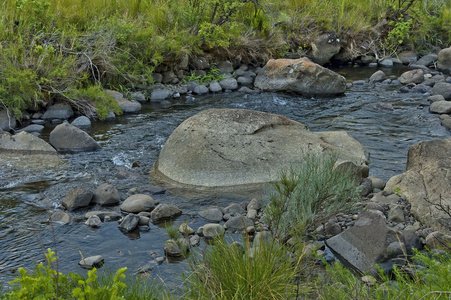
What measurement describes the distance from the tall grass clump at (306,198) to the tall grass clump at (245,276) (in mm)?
1071

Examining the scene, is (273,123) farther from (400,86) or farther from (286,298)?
(400,86)

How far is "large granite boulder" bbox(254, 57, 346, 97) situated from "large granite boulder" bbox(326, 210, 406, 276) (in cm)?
634

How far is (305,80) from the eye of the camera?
10.9 meters

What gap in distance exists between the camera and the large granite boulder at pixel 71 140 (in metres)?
7.51

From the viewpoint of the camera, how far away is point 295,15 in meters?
13.8

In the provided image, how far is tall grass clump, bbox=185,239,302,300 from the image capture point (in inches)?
119

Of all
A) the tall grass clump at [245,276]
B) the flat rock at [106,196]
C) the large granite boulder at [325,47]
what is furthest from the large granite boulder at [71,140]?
the large granite boulder at [325,47]

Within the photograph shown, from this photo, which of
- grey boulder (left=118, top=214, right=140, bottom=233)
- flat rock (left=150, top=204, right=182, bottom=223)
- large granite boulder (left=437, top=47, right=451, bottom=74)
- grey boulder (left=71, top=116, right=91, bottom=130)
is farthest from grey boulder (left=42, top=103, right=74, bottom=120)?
large granite boulder (left=437, top=47, right=451, bottom=74)

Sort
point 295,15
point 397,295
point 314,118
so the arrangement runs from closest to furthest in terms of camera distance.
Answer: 1. point 397,295
2. point 314,118
3. point 295,15

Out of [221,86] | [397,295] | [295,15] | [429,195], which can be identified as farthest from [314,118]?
[397,295]

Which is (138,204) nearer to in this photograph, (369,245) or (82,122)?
(369,245)

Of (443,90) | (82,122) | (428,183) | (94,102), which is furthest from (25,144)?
(443,90)

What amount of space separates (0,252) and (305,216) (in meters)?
2.75

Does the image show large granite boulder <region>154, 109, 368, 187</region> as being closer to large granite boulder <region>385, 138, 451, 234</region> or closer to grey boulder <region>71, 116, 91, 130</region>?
large granite boulder <region>385, 138, 451, 234</region>
